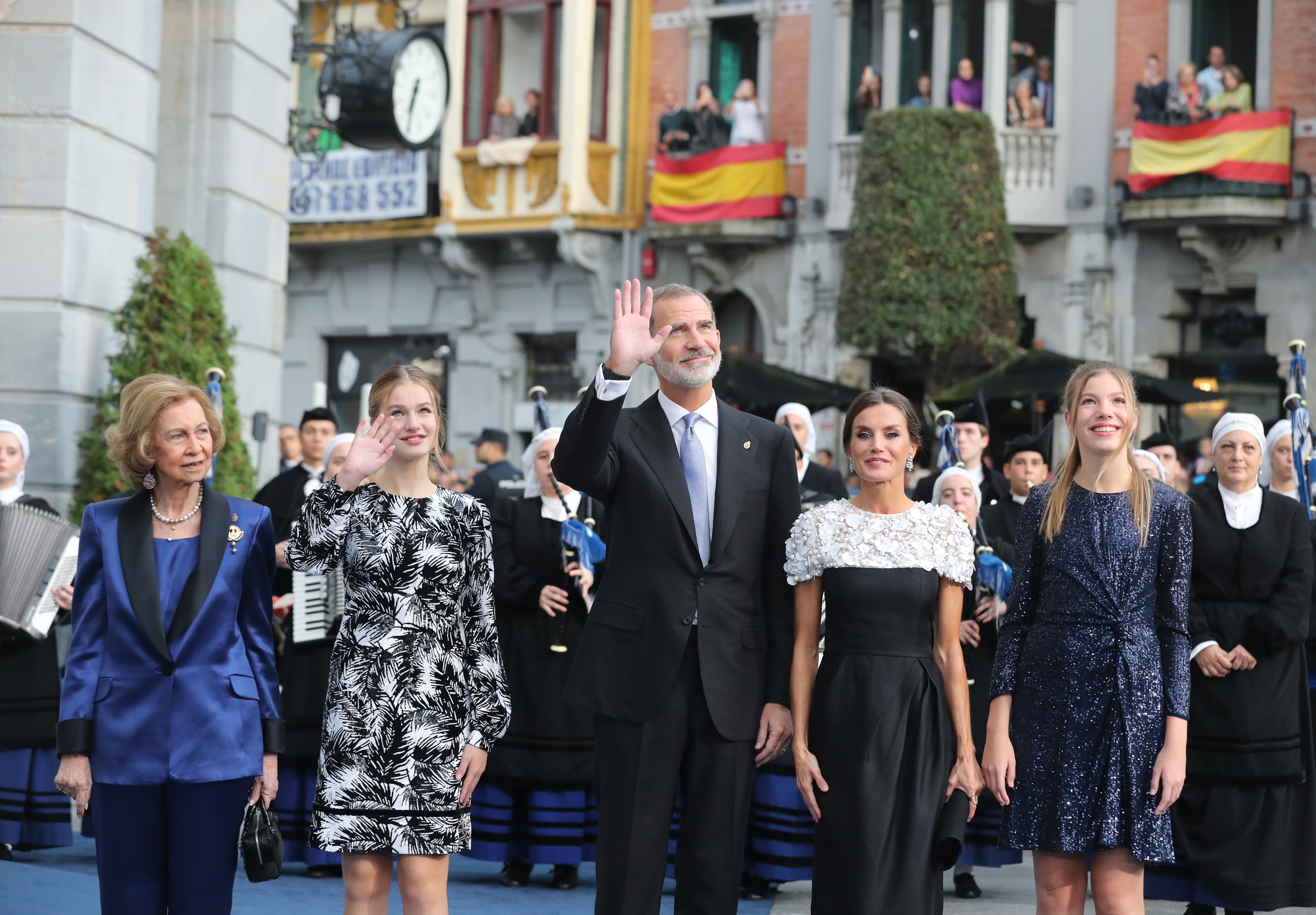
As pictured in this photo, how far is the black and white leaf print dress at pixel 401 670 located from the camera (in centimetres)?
507

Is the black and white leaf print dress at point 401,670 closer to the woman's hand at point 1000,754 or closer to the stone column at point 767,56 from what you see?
the woman's hand at point 1000,754

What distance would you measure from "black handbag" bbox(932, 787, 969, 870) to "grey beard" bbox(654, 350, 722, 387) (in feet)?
4.80

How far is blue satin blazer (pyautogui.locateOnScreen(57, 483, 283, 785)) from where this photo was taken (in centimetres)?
483

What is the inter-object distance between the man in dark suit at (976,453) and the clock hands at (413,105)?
476 cm

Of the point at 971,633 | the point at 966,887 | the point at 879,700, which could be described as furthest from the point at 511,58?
the point at 879,700

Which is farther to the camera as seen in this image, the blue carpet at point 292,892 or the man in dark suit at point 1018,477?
the man in dark suit at point 1018,477

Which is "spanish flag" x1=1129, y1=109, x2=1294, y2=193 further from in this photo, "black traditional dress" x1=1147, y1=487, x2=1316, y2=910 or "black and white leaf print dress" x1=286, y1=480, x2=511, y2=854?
"black and white leaf print dress" x1=286, y1=480, x2=511, y2=854

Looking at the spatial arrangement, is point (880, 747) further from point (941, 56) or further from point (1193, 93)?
point (941, 56)

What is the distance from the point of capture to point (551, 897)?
312 inches

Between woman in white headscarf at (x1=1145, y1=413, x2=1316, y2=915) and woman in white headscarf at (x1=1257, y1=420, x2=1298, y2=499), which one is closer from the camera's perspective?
woman in white headscarf at (x1=1145, y1=413, x2=1316, y2=915)

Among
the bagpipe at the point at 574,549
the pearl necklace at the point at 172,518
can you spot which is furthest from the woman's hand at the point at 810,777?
the bagpipe at the point at 574,549

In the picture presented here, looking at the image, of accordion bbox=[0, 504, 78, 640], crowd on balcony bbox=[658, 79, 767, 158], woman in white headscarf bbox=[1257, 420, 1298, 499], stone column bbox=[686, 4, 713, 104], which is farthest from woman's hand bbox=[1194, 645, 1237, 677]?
stone column bbox=[686, 4, 713, 104]

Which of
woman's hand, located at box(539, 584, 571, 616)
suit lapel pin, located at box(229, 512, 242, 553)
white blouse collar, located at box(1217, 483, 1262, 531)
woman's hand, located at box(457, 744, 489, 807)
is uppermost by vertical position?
white blouse collar, located at box(1217, 483, 1262, 531)

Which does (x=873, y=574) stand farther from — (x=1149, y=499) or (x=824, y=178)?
(x=824, y=178)
